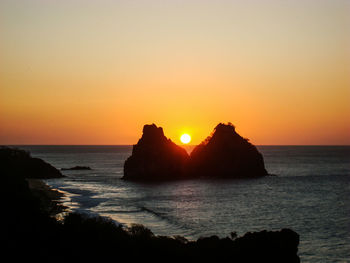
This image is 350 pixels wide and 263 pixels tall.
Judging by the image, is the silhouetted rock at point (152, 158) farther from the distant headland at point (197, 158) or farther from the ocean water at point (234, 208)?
the ocean water at point (234, 208)

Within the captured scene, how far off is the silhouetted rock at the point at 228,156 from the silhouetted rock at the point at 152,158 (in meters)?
9.74

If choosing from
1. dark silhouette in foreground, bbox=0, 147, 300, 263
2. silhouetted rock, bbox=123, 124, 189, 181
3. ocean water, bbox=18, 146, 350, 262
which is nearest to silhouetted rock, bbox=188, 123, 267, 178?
silhouetted rock, bbox=123, 124, 189, 181

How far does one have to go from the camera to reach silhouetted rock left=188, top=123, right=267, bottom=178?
403 feet

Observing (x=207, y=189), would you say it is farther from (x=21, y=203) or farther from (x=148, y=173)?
(x=21, y=203)

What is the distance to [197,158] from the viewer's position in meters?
130

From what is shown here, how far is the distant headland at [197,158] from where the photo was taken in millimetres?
118000

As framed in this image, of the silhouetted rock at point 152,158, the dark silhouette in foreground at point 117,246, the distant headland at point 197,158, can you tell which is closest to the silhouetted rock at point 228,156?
the distant headland at point 197,158

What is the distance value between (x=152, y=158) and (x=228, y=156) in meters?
23.9

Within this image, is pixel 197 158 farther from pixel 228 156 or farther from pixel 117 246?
pixel 117 246

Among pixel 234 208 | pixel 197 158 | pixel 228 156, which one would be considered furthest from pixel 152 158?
pixel 234 208

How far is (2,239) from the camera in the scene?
28500 millimetres

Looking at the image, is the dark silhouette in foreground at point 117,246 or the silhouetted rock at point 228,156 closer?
the dark silhouette in foreground at point 117,246

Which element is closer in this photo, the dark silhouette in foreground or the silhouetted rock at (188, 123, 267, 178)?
the dark silhouette in foreground

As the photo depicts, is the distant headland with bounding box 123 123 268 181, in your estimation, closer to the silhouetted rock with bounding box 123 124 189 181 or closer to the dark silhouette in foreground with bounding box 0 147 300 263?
the silhouetted rock with bounding box 123 124 189 181
